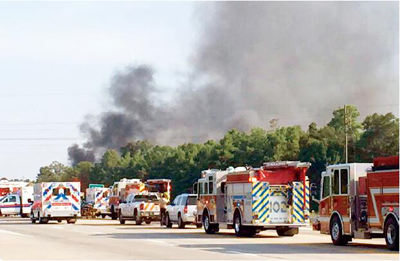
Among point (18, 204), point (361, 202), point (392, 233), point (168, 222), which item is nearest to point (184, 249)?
point (361, 202)

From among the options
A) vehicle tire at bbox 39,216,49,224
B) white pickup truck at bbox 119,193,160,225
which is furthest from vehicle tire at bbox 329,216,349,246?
vehicle tire at bbox 39,216,49,224

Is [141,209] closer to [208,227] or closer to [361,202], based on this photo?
[208,227]

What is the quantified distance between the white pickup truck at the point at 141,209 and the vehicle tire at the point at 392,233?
80.1 feet

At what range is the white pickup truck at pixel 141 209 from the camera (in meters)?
47.1

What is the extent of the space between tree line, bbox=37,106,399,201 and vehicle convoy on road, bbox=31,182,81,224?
25687mm

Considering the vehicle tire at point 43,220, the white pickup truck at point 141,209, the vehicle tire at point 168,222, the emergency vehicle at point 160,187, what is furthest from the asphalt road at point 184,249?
the emergency vehicle at point 160,187

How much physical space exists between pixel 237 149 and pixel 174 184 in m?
9.77

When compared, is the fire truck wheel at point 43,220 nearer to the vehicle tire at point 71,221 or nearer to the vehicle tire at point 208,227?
the vehicle tire at point 71,221

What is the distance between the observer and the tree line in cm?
7869

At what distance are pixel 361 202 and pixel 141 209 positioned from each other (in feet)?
75.4

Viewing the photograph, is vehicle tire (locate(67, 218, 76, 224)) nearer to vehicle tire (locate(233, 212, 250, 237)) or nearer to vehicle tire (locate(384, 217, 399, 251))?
vehicle tire (locate(233, 212, 250, 237))

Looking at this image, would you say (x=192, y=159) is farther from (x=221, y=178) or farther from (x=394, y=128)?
(x=221, y=178)

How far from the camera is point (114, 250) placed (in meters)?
24.7

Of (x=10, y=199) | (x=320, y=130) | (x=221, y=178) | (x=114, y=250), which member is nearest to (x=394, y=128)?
(x=320, y=130)
